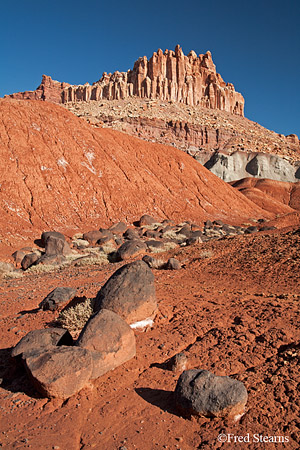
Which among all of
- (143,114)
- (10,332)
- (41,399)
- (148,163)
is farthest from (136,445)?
(143,114)

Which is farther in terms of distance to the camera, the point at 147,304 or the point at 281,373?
the point at 147,304

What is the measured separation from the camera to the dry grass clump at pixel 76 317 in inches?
223

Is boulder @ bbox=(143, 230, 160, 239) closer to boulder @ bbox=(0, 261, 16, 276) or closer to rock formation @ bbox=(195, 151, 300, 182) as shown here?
boulder @ bbox=(0, 261, 16, 276)

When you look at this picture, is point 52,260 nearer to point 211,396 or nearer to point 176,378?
point 176,378

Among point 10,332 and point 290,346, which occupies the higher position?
point 290,346

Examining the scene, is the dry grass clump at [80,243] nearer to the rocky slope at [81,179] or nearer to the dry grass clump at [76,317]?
the rocky slope at [81,179]

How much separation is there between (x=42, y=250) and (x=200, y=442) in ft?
50.6

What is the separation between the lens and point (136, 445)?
2.98 meters

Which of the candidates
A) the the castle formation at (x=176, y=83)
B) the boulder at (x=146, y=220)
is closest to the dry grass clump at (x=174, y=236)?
the boulder at (x=146, y=220)

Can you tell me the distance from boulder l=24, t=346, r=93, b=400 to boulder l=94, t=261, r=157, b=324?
1.54 m

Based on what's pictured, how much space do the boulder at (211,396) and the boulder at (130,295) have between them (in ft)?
7.27

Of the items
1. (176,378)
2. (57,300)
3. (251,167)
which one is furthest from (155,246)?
(251,167)

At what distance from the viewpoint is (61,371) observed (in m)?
3.71

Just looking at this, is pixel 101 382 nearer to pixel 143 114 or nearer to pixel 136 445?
pixel 136 445
